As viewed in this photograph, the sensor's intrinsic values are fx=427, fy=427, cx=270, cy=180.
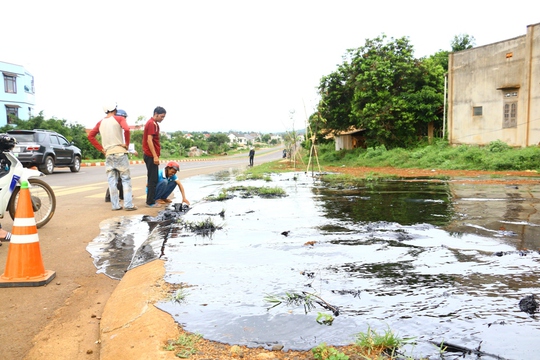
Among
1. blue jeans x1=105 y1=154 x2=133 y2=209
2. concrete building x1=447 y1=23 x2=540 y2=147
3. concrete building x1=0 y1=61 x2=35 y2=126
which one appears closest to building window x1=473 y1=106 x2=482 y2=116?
concrete building x1=447 y1=23 x2=540 y2=147

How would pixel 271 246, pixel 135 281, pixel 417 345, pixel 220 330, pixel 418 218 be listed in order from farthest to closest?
pixel 418 218 < pixel 271 246 < pixel 135 281 < pixel 220 330 < pixel 417 345

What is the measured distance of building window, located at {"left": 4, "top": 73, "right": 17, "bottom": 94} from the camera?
1603 inches

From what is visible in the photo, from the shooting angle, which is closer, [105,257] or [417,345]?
[417,345]

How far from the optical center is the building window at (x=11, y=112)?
39731 millimetres

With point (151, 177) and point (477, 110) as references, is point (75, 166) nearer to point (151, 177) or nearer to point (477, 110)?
point (151, 177)

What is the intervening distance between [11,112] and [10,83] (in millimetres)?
2790

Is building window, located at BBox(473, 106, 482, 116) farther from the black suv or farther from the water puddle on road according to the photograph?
the black suv

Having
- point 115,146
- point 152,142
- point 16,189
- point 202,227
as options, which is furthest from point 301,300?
point 115,146

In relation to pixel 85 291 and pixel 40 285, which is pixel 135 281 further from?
pixel 40 285

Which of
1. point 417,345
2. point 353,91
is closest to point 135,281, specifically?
point 417,345

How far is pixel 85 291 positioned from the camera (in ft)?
12.1

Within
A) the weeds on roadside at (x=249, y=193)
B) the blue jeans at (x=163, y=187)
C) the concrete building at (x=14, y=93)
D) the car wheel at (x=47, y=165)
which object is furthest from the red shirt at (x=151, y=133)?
the concrete building at (x=14, y=93)

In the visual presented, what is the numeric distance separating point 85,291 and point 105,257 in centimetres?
101

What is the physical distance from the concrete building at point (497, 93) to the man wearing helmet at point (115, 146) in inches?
746
